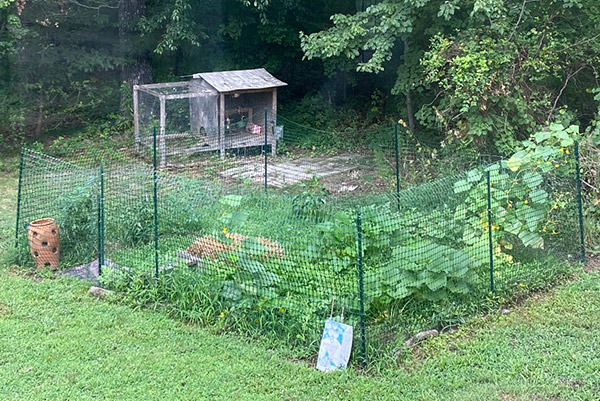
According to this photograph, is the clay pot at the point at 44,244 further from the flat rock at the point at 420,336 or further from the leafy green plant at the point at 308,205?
the flat rock at the point at 420,336

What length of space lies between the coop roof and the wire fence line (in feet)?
13.7

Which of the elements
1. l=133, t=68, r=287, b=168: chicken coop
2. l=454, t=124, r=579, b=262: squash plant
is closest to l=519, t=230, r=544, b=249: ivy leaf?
l=454, t=124, r=579, b=262: squash plant

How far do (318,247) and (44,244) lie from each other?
2733mm

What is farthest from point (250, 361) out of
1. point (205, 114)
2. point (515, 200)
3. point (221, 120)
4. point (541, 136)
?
point (205, 114)

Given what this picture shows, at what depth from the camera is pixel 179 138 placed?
1106 cm

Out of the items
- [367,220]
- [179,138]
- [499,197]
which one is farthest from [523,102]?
[179,138]

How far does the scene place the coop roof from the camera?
1119 centimetres

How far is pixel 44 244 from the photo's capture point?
20.2 feet

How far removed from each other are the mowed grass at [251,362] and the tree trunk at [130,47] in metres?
9.30

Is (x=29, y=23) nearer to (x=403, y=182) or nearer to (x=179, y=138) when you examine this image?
(x=179, y=138)

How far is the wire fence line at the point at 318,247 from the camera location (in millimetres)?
4805

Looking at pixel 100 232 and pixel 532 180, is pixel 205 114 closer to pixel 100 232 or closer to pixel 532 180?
pixel 100 232

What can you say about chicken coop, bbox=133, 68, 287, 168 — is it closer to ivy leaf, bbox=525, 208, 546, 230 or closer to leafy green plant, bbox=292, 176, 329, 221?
leafy green plant, bbox=292, 176, 329, 221

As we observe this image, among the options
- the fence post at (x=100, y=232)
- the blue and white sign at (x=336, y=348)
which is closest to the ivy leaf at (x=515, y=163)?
the blue and white sign at (x=336, y=348)
